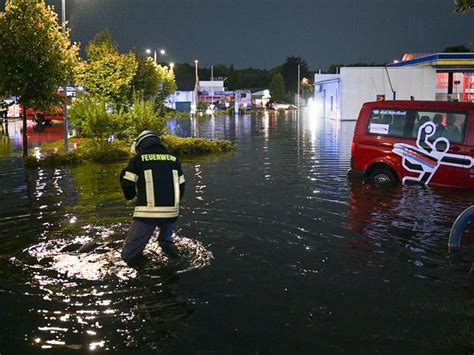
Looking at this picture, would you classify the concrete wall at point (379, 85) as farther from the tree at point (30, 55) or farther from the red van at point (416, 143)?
the red van at point (416, 143)

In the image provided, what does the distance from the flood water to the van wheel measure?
55cm

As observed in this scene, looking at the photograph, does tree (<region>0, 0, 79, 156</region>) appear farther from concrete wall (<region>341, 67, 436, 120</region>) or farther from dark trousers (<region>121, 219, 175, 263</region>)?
concrete wall (<region>341, 67, 436, 120</region>)

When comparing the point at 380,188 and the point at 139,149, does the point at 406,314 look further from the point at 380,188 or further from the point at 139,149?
the point at 380,188

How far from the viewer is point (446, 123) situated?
12.3m

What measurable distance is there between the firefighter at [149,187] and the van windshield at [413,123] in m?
7.16

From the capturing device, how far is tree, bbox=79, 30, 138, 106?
28422 millimetres

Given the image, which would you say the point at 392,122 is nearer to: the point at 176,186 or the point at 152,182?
the point at 176,186

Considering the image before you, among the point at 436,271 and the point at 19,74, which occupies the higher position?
the point at 19,74

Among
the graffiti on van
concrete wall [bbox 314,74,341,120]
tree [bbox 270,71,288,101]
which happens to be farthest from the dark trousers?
tree [bbox 270,71,288,101]

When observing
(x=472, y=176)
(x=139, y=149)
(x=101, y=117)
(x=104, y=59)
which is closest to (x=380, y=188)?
(x=472, y=176)

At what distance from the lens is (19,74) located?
18.1m

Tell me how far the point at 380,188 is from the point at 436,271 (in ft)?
20.2

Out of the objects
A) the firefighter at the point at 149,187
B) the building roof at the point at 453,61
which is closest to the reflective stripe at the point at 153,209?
the firefighter at the point at 149,187

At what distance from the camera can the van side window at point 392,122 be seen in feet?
42.2
